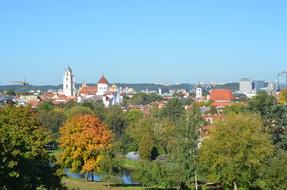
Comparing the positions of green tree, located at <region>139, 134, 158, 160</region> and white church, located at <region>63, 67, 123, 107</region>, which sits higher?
white church, located at <region>63, 67, 123, 107</region>

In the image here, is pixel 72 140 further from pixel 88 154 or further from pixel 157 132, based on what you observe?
pixel 157 132

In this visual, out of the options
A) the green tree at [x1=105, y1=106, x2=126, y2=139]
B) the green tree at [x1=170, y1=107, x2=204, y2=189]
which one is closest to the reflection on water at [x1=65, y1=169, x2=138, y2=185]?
the green tree at [x1=170, y1=107, x2=204, y2=189]

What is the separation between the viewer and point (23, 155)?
21.8 m

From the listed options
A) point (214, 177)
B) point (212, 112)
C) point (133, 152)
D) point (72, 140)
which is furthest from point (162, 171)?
point (212, 112)

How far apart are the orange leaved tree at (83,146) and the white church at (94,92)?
324ft

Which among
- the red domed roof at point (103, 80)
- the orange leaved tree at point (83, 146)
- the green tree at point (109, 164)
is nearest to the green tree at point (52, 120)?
the orange leaved tree at point (83, 146)

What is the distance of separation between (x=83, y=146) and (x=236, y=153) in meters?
11.6

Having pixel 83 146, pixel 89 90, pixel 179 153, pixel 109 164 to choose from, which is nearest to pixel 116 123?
pixel 83 146

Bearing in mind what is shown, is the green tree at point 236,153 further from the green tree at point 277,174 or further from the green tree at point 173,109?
the green tree at point 173,109

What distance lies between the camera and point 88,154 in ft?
121

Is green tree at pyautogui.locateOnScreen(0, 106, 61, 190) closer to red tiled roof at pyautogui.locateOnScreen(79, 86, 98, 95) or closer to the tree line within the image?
the tree line

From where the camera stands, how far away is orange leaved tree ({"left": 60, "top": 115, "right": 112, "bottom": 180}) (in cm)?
3681

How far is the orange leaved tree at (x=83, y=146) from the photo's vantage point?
121ft

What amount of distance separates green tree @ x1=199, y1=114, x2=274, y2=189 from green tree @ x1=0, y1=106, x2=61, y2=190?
10685 mm
